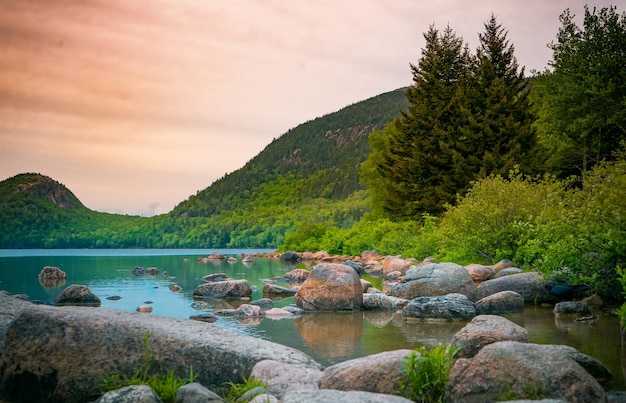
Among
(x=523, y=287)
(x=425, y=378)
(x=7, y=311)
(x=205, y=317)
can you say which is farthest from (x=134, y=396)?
(x=523, y=287)

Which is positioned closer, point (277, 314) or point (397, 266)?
point (277, 314)

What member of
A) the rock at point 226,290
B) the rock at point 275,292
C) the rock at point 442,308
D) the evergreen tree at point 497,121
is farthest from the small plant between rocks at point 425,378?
the evergreen tree at point 497,121

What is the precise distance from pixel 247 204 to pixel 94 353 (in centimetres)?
14632

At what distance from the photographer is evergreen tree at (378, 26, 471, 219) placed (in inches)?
1762

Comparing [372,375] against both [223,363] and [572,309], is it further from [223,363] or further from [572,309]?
[572,309]

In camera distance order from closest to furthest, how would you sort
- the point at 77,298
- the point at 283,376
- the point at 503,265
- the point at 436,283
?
the point at 283,376
the point at 436,283
the point at 77,298
the point at 503,265

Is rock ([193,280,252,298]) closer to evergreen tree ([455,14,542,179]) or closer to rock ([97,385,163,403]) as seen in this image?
rock ([97,385,163,403])

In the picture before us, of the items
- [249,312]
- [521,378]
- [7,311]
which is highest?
[7,311]

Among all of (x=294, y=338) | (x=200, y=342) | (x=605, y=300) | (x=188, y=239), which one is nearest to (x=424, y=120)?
(x=605, y=300)

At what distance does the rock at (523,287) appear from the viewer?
58.0 feet

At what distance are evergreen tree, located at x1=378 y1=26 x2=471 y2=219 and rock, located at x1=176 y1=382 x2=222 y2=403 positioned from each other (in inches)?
1480

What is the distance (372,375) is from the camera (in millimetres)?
7559

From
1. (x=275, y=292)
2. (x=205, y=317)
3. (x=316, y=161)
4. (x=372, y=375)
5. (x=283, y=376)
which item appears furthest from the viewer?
(x=316, y=161)

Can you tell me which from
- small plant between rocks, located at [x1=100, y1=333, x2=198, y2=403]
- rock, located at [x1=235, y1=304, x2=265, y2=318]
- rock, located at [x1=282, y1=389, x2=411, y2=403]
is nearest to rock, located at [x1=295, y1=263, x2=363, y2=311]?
rock, located at [x1=235, y1=304, x2=265, y2=318]
